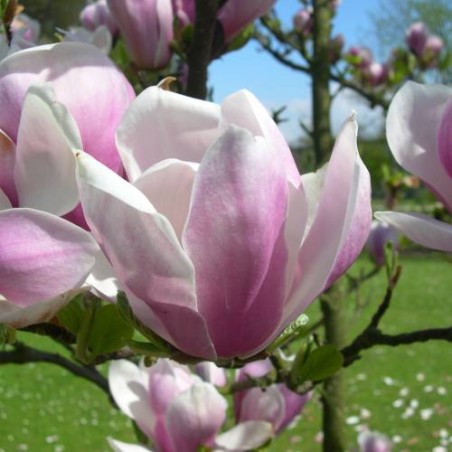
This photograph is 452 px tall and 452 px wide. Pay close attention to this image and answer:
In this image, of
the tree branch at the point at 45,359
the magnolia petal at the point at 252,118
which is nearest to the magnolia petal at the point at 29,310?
the magnolia petal at the point at 252,118

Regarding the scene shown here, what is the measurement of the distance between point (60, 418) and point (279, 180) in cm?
493

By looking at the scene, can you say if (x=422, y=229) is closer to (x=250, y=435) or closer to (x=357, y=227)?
(x=357, y=227)

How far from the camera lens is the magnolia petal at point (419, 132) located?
1.63 ft

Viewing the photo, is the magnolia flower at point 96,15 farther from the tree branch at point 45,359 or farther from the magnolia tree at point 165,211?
the magnolia tree at point 165,211

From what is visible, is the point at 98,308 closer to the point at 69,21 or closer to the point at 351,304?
the point at 69,21

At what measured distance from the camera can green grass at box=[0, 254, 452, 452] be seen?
14.6 ft

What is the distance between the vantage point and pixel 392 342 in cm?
72

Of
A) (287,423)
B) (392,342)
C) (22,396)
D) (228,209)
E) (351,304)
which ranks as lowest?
(351,304)

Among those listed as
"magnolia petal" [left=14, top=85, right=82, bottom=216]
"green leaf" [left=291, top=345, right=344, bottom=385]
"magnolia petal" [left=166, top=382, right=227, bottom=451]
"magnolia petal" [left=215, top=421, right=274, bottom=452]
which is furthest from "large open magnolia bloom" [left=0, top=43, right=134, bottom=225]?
"magnolia petal" [left=215, top=421, right=274, bottom=452]

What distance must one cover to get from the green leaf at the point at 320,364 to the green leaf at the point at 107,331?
16 centimetres

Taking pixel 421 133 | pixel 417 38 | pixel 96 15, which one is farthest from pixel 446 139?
pixel 417 38

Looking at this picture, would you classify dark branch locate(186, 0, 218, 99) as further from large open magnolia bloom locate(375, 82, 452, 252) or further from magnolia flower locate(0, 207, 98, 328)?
magnolia flower locate(0, 207, 98, 328)

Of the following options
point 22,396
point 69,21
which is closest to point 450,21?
point 69,21

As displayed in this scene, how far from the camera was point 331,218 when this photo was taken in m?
0.35
